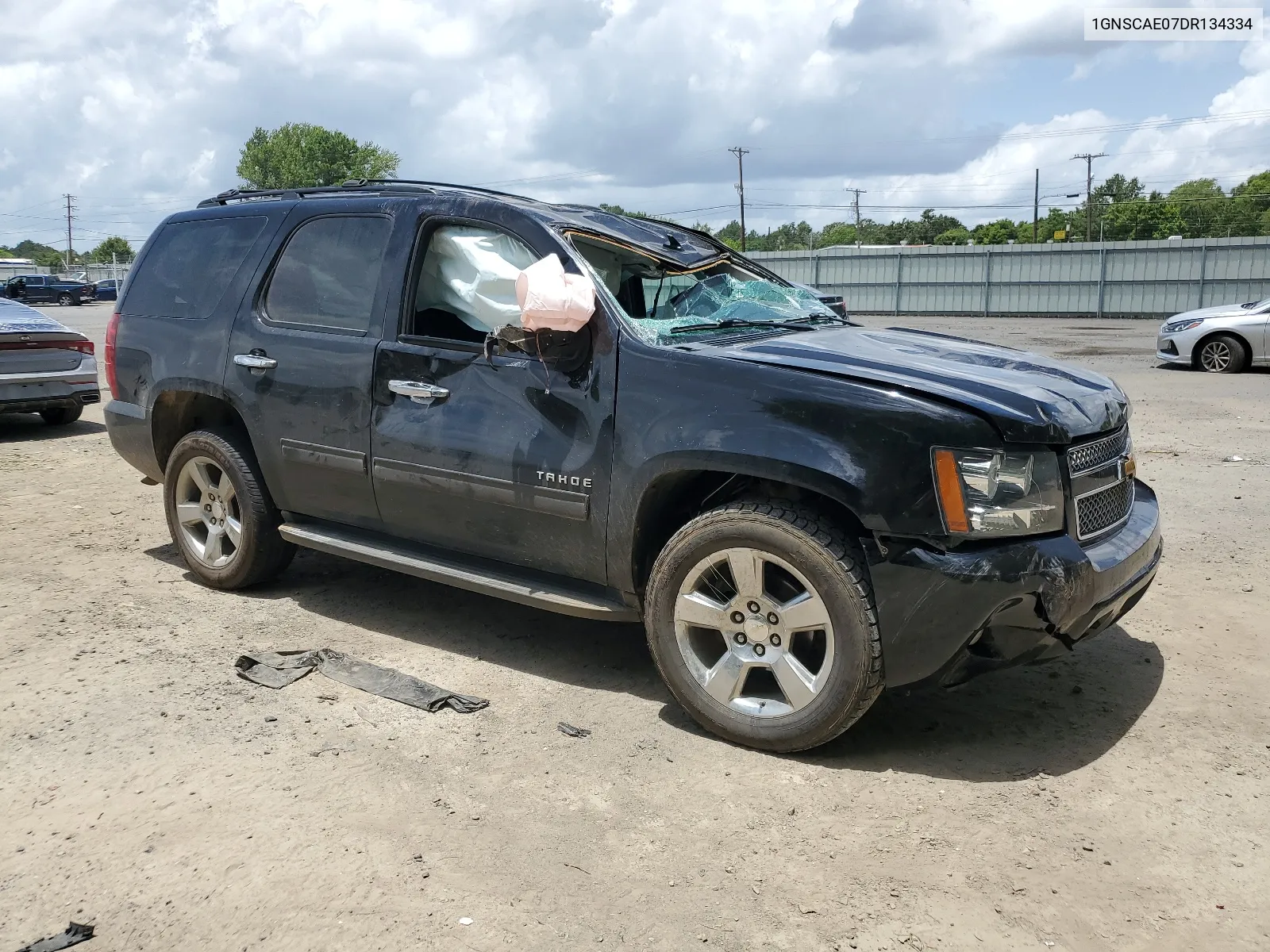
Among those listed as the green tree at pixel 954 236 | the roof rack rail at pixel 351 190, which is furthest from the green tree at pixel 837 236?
the roof rack rail at pixel 351 190

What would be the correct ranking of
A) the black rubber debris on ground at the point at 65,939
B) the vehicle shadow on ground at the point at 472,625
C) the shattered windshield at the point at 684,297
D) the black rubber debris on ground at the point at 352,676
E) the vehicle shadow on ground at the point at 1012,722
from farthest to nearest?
the vehicle shadow on ground at the point at 472,625 → the shattered windshield at the point at 684,297 → the black rubber debris on ground at the point at 352,676 → the vehicle shadow on ground at the point at 1012,722 → the black rubber debris on ground at the point at 65,939

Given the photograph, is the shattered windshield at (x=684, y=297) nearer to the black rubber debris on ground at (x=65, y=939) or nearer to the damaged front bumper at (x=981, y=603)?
the damaged front bumper at (x=981, y=603)

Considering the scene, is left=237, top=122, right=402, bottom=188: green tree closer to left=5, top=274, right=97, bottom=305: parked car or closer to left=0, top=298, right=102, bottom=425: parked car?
left=5, top=274, right=97, bottom=305: parked car

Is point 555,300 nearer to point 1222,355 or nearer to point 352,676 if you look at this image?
point 352,676

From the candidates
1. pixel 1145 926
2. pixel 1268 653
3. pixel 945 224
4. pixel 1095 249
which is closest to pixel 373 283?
pixel 1145 926

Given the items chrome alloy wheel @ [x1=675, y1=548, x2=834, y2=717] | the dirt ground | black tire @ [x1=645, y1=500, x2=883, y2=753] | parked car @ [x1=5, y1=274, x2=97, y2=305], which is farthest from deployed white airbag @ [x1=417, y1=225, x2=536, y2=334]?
parked car @ [x1=5, y1=274, x2=97, y2=305]

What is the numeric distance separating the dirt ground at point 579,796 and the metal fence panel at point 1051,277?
3016 cm

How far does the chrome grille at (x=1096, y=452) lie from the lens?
3625 mm

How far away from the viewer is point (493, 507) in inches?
171

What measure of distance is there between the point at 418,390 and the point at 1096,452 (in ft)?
8.42

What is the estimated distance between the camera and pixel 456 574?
450 cm

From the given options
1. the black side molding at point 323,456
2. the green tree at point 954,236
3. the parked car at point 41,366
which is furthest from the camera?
the green tree at point 954,236

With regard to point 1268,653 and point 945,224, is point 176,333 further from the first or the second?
point 945,224

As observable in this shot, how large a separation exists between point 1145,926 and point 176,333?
4.85m
